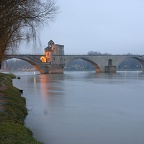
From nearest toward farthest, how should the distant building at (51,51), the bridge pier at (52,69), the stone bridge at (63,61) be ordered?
the stone bridge at (63,61) < the bridge pier at (52,69) < the distant building at (51,51)

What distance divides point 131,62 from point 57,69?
5770 centimetres

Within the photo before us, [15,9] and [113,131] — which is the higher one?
[15,9]

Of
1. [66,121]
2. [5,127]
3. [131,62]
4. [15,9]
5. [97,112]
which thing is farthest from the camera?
[131,62]

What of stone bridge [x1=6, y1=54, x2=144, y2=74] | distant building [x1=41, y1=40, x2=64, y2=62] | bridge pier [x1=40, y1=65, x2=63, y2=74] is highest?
distant building [x1=41, y1=40, x2=64, y2=62]

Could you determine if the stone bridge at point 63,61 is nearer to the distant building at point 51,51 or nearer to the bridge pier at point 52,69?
the bridge pier at point 52,69

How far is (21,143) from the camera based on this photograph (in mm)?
6457

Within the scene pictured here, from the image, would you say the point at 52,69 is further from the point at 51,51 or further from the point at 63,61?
the point at 51,51

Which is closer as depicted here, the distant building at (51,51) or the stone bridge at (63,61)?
the stone bridge at (63,61)

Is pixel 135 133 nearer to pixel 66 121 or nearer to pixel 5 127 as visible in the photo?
pixel 66 121

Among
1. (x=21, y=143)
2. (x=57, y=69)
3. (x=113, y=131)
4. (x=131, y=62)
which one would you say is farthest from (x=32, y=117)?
(x=131, y=62)

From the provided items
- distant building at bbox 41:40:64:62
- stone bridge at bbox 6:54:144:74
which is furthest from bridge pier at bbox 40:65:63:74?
distant building at bbox 41:40:64:62

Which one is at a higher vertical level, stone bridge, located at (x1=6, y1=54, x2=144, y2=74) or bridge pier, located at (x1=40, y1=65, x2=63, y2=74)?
stone bridge, located at (x1=6, y1=54, x2=144, y2=74)

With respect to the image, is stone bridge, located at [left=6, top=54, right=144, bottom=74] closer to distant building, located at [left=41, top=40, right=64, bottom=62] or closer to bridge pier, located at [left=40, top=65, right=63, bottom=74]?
bridge pier, located at [left=40, top=65, right=63, bottom=74]

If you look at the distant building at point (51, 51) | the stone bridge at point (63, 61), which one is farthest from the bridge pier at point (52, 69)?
the distant building at point (51, 51)
